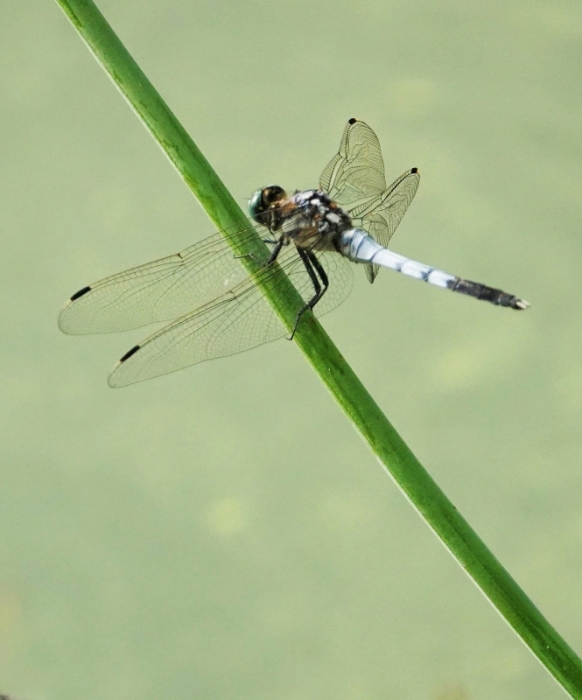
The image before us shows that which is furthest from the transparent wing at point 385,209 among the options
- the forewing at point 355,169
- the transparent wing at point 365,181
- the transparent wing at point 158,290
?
the transparent wing at point 158,290

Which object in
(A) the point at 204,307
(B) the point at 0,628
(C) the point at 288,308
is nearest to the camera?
(C) the point at 288,308

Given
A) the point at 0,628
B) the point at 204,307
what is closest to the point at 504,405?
the point at 204,307

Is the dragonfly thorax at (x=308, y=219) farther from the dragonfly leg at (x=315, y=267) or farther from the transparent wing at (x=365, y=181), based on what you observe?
the transparent wing at (x=365, y=181)

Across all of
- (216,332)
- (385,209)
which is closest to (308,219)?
(385,209)

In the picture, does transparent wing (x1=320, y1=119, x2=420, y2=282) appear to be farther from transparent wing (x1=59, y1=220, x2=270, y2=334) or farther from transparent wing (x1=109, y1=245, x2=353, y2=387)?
transparent wing (x1=59, y1=220, x2=270, y2=334)

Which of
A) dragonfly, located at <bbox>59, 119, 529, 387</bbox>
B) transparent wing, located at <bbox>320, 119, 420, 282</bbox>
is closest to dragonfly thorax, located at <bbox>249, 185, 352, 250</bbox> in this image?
dragonfly, located at <bbox>59, 119, 529, 387</bbox>

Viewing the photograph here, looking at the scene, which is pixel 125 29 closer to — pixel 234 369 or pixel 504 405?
pixel 234 369

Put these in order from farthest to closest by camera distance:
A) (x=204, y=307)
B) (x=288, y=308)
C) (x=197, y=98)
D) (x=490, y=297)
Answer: (x=197, y=98) → (x=204, y=307) → (x=490, y=297) → (x=288, y=308)
